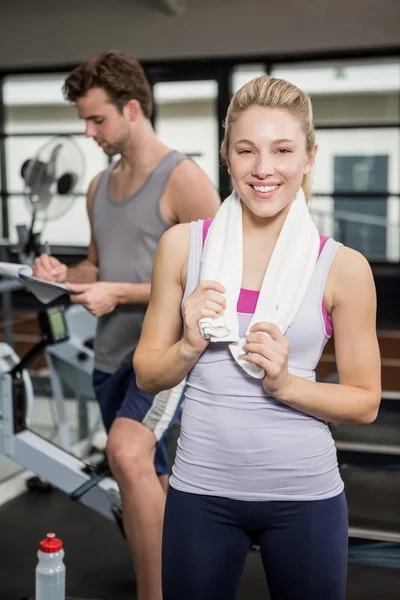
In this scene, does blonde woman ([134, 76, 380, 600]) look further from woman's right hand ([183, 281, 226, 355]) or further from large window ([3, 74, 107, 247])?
large window ([3, 74, 107, 247])

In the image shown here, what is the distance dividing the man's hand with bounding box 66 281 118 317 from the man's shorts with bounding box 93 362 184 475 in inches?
7.2

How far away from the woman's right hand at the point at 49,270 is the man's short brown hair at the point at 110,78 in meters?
0.45

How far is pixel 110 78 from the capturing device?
2045 millimetres

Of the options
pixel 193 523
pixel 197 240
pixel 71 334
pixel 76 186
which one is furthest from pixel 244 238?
pixel 71 334

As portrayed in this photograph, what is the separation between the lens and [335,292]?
1126mm

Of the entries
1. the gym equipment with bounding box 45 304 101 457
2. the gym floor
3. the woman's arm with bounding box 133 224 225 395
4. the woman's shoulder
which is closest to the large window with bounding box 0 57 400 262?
the gym equipment with bounding box 45 304 101 457

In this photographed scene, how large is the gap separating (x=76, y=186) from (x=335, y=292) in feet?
6.08

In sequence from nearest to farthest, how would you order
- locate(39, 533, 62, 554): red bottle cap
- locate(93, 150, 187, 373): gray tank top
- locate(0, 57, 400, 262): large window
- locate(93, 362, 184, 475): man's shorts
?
locate(39, 533, 62, 554): red bottle cap < locate(93, 362, 184, 475): man's shorts < locate(93, 150, 187, 373): gray tank top < locate(0, 57, 400, 262): large window

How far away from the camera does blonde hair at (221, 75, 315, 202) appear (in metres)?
1.12

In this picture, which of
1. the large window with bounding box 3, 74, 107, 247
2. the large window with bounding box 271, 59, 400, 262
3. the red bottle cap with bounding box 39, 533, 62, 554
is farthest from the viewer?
the large window with bounding box 271, 59, 400, 262

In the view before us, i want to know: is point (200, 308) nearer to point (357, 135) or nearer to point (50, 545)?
point (50, 545)

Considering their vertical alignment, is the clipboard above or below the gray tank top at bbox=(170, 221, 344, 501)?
above

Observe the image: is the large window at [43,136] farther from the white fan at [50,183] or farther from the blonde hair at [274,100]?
the blonde hair at [274,100]

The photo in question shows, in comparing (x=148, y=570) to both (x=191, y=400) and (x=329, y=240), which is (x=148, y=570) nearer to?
(x=191, y=400)
